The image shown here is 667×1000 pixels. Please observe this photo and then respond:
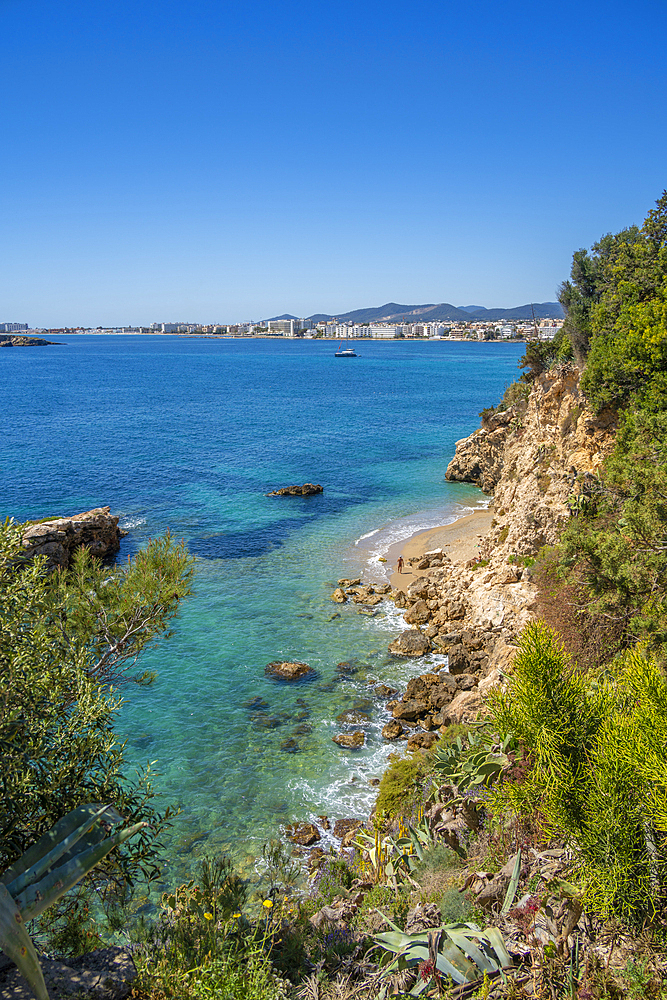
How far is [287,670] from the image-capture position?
22.0 metres

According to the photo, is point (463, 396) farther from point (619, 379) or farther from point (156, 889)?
point (156, 889)

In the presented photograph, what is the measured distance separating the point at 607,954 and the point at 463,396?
103m

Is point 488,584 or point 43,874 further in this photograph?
point 488,584

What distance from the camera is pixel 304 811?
1556 centimetres

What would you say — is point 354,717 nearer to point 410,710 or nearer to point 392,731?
point 392,731

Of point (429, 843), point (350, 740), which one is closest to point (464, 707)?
point (350, 740)

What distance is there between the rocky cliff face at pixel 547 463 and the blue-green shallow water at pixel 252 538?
6.49 m

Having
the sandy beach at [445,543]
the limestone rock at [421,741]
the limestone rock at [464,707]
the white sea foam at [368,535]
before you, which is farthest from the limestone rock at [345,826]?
the white sea foam at [368,535]

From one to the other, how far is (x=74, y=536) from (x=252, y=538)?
9965 mm

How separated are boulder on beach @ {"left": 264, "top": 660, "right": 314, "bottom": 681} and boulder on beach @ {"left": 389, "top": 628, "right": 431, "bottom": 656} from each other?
346cm

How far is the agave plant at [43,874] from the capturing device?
5469mm

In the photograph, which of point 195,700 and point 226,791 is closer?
point 226,791

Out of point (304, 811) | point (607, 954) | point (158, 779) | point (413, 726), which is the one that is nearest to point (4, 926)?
point (607, 954)

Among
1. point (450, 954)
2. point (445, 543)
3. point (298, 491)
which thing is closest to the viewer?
point (450, 954)
